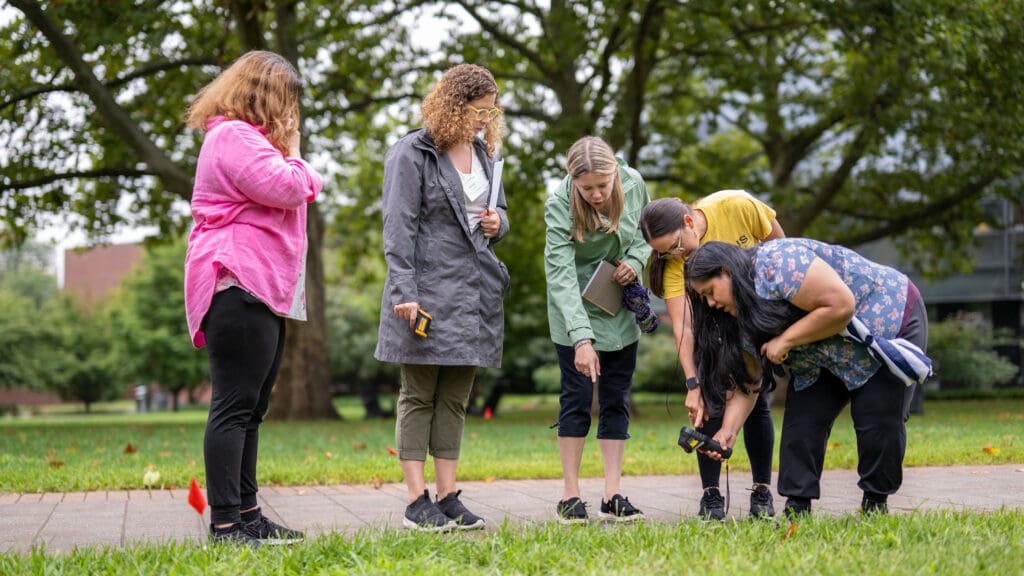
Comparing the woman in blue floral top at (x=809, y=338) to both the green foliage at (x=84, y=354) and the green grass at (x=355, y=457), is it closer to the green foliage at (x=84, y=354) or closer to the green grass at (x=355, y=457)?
the green grass at (x=355, y=457)

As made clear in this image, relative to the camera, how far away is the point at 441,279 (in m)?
4.41

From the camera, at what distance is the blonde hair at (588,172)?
4508 mm

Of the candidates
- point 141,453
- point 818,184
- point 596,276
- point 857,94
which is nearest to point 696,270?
point 596,276

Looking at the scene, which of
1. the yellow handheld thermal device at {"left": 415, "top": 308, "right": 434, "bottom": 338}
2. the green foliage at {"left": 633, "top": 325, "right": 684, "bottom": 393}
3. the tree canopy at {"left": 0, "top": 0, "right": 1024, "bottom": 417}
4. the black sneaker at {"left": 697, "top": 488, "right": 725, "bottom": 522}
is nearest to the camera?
the yellow handheld thermal device at {"left": 415, "top": 308, "right": 434, "bottom": 338}

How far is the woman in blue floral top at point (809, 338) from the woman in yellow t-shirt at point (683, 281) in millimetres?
183

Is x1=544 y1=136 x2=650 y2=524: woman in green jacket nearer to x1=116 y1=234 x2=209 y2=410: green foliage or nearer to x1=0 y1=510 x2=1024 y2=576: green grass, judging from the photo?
x1=0 y1=510 x2=1024 y2=576: green grass

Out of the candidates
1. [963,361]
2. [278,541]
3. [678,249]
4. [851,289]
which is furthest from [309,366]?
[963,361]

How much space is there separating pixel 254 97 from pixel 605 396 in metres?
2.16

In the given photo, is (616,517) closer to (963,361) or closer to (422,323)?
(422,323)

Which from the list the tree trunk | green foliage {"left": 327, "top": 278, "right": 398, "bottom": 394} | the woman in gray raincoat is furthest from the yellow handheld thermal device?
green foliage {"left": 327, "top": 278, "right": 398, "bottom": 394}

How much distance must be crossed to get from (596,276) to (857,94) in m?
12.0

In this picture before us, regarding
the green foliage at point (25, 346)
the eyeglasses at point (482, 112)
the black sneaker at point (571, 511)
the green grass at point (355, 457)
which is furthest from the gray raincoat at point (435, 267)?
the green foliage at point (25, 346)

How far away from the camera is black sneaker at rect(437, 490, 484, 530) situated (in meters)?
4.26

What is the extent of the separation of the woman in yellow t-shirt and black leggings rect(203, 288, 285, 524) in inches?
70.1
